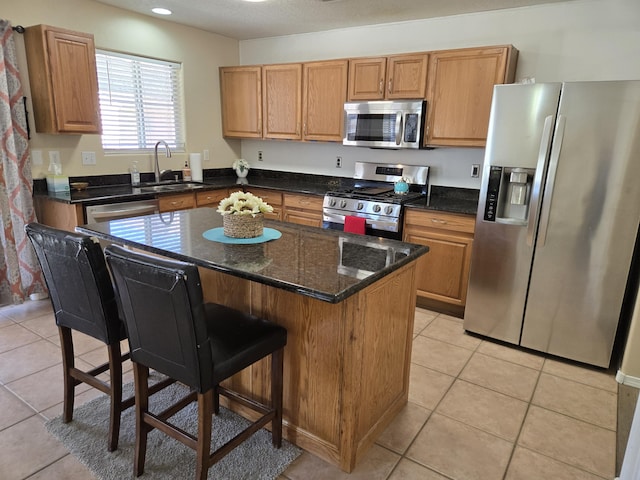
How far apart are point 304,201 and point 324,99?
1026 mm

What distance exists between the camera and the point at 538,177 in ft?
8.76

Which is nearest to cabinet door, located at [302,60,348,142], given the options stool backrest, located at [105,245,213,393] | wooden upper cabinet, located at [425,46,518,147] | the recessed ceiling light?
wooden upper cabinet, located at [425,46,518,147]

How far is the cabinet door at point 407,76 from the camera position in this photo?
3557 mm

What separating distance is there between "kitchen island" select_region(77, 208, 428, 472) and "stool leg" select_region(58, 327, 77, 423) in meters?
0.51

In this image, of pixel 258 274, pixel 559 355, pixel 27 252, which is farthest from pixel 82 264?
pixel 559 355

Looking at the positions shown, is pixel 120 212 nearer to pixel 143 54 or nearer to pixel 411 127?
pixel 143 54

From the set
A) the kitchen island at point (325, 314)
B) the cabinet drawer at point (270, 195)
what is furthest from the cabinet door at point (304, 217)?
Result: the kitchen island at point (325, 314)

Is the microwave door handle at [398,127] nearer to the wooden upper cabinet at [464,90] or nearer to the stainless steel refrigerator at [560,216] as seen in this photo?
the wooden upper cabinet at [464,90]

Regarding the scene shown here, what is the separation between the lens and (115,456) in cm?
188

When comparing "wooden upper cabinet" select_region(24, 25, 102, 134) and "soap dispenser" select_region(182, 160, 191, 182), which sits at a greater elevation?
"wooden upper cabinet" select_region(24, 25, 102, 134)

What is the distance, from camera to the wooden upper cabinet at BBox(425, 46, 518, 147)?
326cm

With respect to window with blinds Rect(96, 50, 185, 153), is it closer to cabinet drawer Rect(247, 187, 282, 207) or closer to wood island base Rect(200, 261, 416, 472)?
cabinet drawer Rect(247, 187, 282, 207)

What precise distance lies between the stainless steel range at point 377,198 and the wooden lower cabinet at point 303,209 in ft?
0.49

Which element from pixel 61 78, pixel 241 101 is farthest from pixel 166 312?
pixel 241 101
